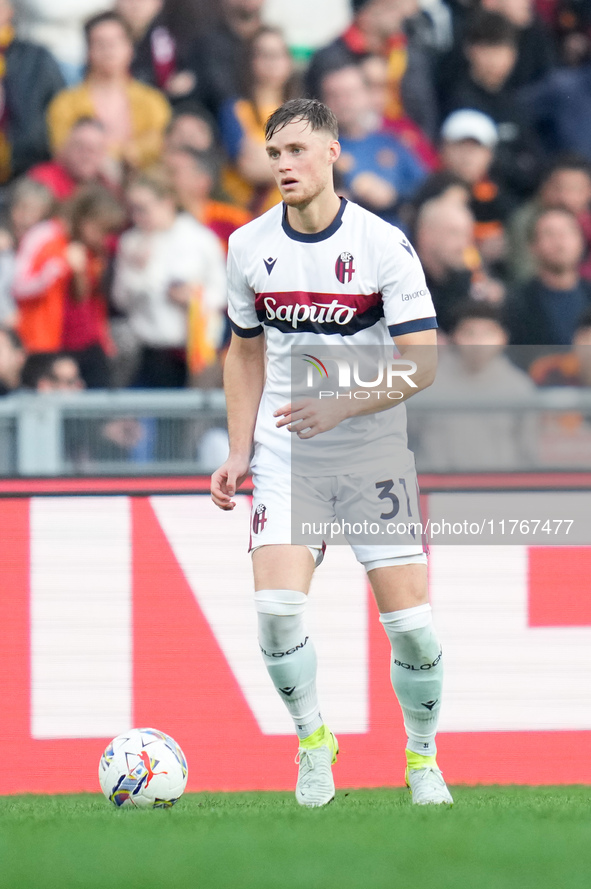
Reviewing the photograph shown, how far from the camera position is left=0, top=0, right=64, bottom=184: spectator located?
7.50 meters

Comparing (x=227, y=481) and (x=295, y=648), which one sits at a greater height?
(x=227, y=481)

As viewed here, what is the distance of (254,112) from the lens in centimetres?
755

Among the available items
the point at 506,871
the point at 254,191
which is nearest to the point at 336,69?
the point at 254,191

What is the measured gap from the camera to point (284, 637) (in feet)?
13.0

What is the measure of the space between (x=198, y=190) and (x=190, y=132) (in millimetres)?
402

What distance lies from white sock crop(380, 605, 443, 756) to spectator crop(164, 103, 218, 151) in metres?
4.08

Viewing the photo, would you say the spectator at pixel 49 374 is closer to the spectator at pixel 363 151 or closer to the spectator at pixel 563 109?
the spectator at pixel 363 151

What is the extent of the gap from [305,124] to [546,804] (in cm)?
234

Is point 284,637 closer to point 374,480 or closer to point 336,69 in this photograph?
point 374,480

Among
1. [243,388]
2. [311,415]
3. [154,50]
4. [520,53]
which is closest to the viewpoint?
[311,415]

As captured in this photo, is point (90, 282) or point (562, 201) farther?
point (562, 201)

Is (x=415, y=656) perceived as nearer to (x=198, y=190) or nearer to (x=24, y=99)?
(x=198, y=190)

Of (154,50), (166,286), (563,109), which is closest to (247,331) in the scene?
(166,286)

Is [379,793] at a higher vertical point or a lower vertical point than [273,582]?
lower
